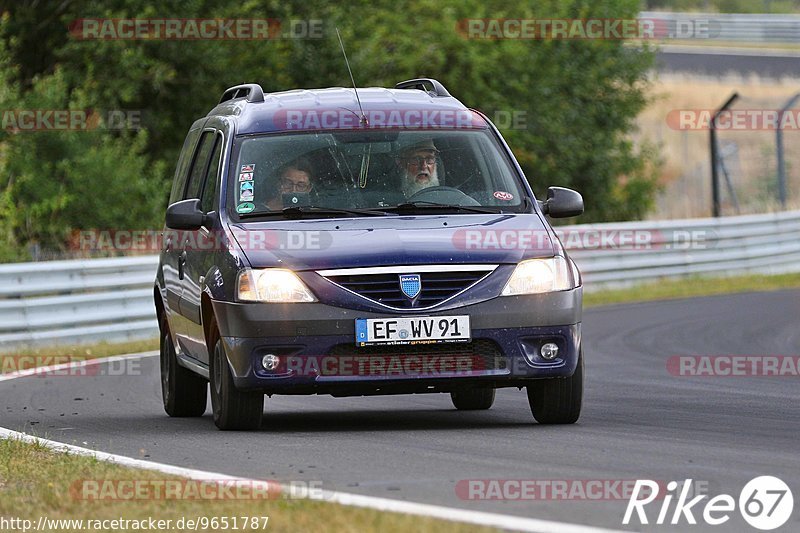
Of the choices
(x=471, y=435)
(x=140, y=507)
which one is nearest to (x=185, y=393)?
(x=471, y=435)

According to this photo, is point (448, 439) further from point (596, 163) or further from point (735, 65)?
point (735, 65)

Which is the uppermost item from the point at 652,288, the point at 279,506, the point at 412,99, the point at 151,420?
the point at 412,99

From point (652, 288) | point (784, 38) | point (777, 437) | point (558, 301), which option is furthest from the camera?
point (784, 38)

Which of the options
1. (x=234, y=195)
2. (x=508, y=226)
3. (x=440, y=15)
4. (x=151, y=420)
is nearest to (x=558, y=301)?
(x=508, y=226)

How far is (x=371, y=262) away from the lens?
920 cm

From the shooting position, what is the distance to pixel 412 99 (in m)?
10.9

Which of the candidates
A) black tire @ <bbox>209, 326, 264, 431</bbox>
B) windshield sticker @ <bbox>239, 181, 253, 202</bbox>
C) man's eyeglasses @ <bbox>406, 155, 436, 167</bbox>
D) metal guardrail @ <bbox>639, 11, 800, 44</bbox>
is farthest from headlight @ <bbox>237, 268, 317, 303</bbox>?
metal guardrail @ <bbox>639, 11, 800, 44</bbox>

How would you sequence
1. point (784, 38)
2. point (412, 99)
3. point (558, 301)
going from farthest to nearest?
point (784, 38) < point (412, 99) < point (558, 301)

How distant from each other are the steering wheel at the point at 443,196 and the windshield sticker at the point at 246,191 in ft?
3.03

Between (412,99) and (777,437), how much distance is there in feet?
10.9

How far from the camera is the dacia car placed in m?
9.19

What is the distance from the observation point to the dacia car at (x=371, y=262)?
30.1 ft

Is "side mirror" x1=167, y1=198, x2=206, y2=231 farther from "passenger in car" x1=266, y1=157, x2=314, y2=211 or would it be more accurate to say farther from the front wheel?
the front wheel

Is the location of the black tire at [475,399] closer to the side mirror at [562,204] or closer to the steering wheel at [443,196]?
the side mirror at [562,204]
